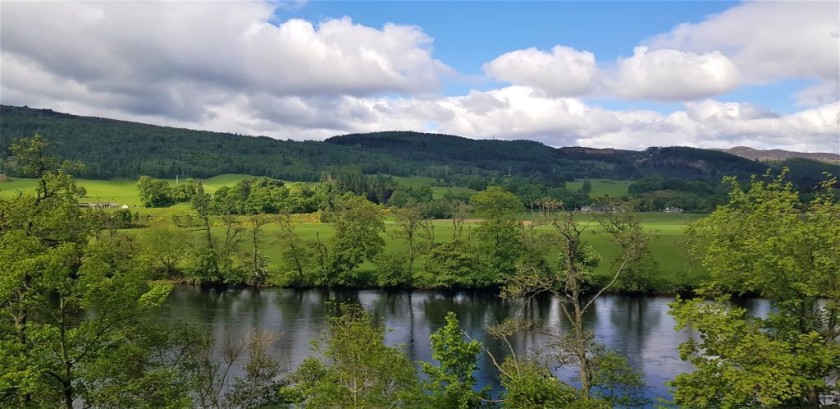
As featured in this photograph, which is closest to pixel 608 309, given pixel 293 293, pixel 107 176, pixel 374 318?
pixel 374 318

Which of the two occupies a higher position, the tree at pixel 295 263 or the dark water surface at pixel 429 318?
the tree at pixel 295 263

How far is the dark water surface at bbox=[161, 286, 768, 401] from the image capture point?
3862 centimetres

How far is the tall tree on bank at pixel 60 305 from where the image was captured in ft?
51.9

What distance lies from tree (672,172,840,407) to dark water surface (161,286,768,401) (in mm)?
14215

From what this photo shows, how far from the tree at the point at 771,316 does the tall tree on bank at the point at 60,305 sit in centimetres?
1881

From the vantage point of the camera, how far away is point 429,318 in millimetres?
51312

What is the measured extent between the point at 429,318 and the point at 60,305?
3716 cm

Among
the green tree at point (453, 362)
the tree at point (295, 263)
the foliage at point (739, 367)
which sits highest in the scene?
the foliage at point (739, 367)

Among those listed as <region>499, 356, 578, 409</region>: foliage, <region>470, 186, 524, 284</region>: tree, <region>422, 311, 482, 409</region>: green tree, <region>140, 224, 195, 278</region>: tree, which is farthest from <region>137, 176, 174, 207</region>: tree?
<region>499, 356, 578, 409</region>: foliage

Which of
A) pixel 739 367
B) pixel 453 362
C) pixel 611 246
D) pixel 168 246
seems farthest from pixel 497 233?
pixel 739 367

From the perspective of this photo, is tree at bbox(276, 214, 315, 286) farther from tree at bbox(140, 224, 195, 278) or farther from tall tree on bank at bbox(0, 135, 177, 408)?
tall tree on bank at bbox(0, 135, 177, 408)

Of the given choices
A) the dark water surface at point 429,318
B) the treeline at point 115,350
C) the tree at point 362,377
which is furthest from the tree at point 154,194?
the tree at point 362,377

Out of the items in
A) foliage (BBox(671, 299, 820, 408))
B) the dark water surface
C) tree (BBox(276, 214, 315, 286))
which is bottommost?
→ the dark water surface

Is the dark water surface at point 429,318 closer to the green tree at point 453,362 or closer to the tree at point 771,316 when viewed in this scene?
the green tree at point 453,362
